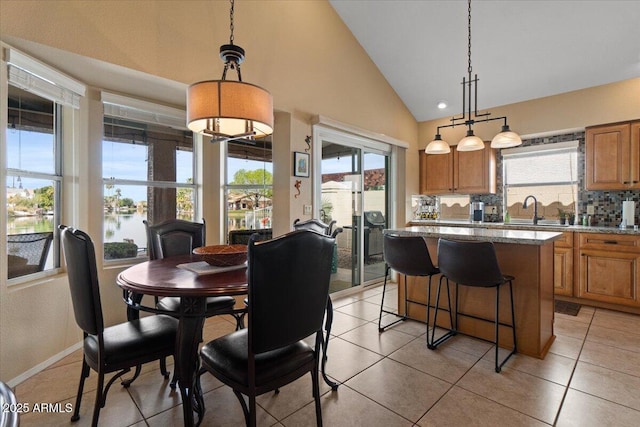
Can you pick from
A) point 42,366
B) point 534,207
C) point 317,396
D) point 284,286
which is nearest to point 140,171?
point 42,366

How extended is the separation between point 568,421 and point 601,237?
114 inches

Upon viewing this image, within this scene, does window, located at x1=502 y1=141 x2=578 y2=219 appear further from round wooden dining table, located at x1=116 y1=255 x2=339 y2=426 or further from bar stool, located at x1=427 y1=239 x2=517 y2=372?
round wooden dining table, located at x1=116 y1=255 x2=339 y2=426

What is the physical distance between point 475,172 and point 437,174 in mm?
620

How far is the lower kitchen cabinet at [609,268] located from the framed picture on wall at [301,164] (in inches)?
138

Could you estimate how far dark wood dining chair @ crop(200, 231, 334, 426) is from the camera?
1.37 m

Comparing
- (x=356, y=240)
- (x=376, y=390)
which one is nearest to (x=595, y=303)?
(x=356, y=240)

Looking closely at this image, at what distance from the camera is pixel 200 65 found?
2.86m

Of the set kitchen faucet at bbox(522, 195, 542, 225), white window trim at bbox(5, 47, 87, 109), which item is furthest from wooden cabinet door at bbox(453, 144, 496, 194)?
white window trim at bbox(5, 47, 87, 109)

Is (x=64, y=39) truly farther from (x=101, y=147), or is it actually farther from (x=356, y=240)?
(x=356, y=240)

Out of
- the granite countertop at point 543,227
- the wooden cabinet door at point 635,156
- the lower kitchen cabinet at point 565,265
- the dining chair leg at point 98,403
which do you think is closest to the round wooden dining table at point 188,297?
the dining chair leg at point 98,403

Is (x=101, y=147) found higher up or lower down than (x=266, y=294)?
higher up

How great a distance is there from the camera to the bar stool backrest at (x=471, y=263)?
236 centimetres

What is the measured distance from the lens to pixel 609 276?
3719 millimetres

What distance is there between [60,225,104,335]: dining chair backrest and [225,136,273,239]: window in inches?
85.0
